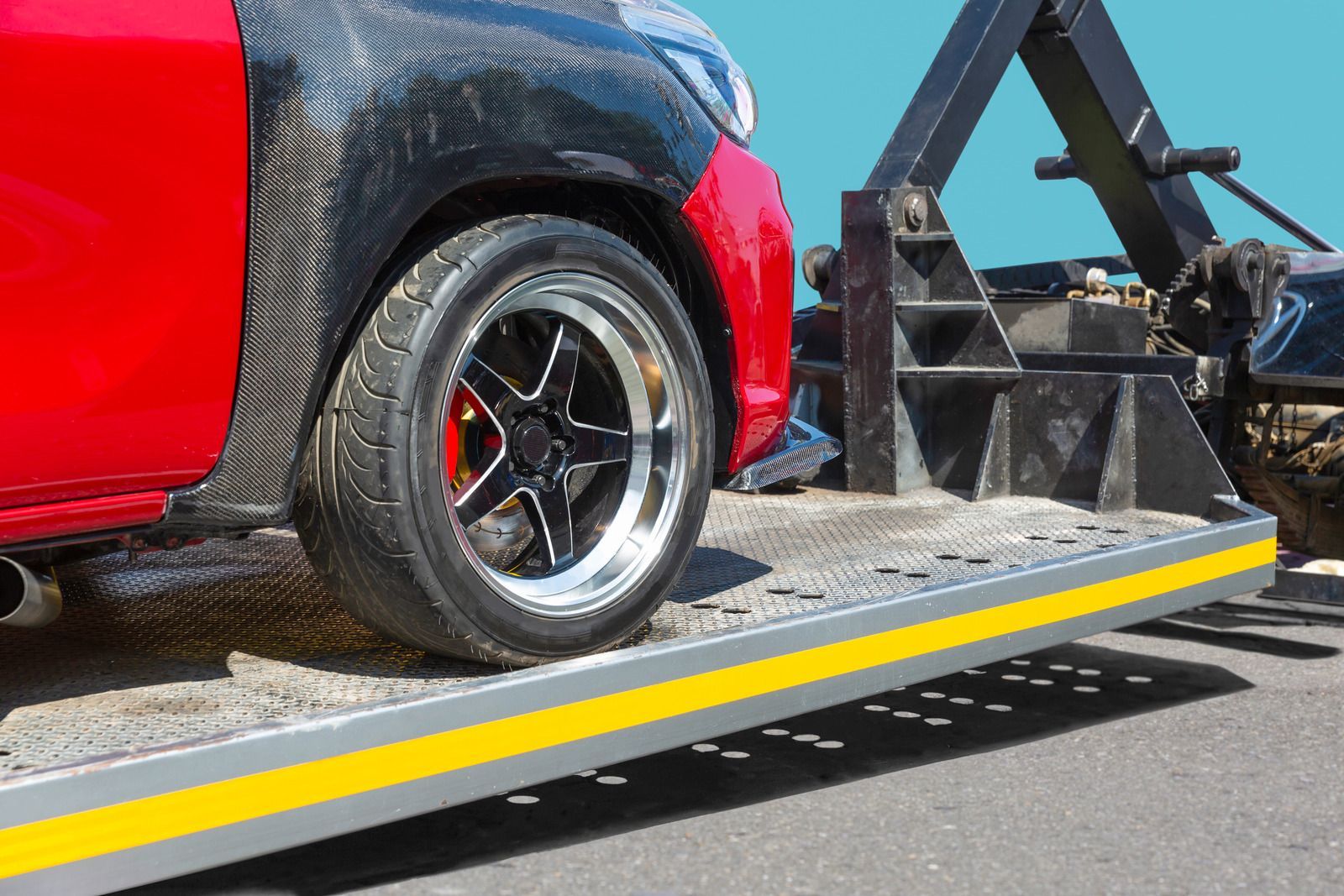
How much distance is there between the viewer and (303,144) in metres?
2.04

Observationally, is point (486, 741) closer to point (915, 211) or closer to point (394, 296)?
point (394, 296)

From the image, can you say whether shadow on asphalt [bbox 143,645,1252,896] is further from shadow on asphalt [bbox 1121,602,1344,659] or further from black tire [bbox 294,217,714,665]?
black tire [bbox 294,217,714,665]

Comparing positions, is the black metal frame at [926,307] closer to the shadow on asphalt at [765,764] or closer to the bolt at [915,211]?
the bolt at [915,211]

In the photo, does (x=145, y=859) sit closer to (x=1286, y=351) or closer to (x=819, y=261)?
(x=819, y=261)

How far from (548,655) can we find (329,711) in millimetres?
481

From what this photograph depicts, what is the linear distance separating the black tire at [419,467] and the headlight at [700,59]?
0.55 meters

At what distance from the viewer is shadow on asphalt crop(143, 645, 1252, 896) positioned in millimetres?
2615

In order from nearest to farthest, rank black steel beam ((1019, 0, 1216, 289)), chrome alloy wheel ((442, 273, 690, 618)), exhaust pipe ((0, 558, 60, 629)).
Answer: exhaust pipe ((0, 558, 60, 629)) → chrome alloy wheel ((442, 273, 690, 618)) → black steel beam ((1019, 0, 1216, 289))

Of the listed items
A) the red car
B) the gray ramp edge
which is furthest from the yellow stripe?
the red car

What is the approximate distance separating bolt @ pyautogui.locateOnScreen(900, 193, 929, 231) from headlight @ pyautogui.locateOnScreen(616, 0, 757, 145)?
147 centimetres

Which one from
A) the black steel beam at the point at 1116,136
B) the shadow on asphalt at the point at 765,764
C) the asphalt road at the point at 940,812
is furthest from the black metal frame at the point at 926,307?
the asphalt road at the point at 940,812

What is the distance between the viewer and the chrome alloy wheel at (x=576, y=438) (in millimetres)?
2469

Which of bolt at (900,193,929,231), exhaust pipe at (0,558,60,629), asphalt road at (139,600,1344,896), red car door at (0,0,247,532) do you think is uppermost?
bolt at (900,193,929,231)

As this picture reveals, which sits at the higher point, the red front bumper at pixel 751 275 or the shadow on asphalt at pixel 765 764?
the red front bumper at pixel 751 275
